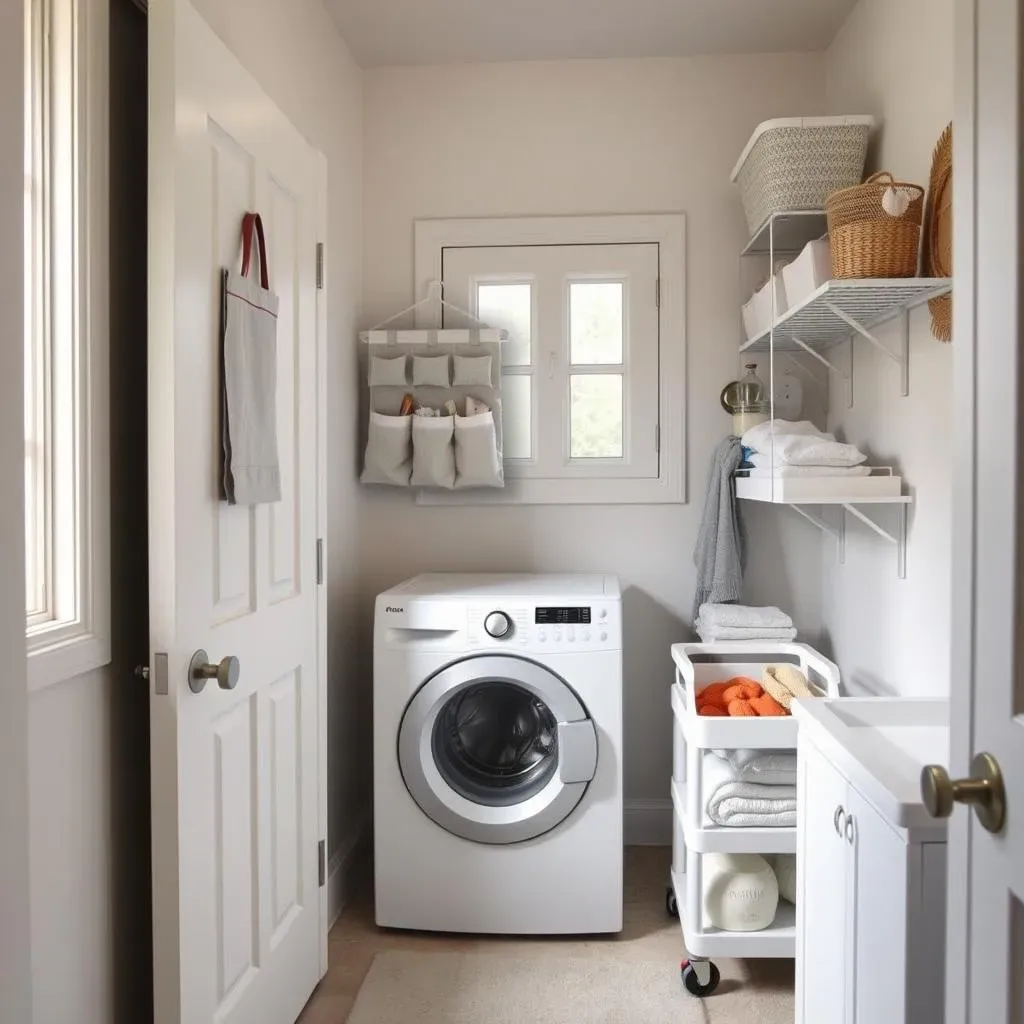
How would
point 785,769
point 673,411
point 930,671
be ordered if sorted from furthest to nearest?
point 673,411 → point 785,769 → point 930,671

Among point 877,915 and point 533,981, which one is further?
point 533,981

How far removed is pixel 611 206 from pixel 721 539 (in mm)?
1130

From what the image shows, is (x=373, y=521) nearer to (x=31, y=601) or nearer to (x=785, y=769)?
(x=785, y=769)

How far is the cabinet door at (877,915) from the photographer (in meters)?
1.13

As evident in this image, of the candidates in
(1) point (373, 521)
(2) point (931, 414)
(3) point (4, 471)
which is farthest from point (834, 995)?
(1) point (373, 521)

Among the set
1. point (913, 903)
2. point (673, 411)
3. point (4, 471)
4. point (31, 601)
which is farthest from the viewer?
point (673, 411)

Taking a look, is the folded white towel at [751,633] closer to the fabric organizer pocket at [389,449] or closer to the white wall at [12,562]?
the fabric organizer pocket at [389,449]

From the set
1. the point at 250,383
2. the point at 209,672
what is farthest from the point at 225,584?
the point at 250,383

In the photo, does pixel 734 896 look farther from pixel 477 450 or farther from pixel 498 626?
pixel 477 450

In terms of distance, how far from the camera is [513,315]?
119 inches

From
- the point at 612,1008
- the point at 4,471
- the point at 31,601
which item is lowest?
the point at 612,1008

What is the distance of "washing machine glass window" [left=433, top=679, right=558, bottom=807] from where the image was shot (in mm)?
2451

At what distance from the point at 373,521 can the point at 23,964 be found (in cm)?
234

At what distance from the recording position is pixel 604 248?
2.98 metres
